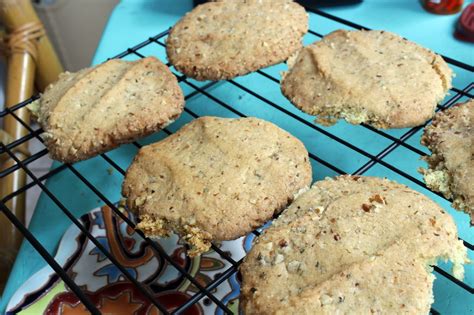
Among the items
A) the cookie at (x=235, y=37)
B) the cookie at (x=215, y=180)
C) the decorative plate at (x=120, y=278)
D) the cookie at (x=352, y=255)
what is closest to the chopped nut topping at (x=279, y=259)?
the cookie at (x=352, y=255)

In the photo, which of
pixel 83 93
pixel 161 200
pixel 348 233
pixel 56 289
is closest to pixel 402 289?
pixel 348 233

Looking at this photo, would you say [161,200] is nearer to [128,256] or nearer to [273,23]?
Result: [128,256]

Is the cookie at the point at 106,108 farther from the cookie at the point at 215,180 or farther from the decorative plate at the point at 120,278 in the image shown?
the decorative plate at the point at 120,278

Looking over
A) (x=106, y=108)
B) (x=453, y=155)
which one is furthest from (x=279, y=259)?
(x=106, y=108)

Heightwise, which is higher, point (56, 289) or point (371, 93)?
point (371, 93)

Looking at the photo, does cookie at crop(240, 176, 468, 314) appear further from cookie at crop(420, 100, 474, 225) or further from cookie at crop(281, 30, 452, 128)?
cookie at crop(281, 30, 452, 128)

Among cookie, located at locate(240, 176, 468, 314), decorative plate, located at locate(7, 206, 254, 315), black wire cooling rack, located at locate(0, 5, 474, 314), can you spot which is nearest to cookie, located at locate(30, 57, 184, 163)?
black wire cooling rack, located at locate(0, 5, 474, 314)
